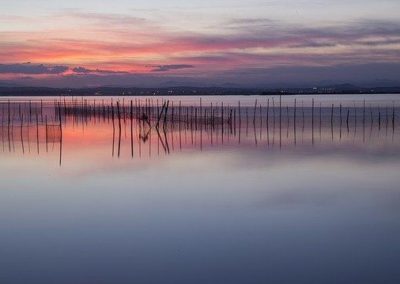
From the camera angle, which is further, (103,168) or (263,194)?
(103,168)

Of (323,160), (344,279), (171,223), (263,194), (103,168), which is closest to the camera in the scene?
(344,279)

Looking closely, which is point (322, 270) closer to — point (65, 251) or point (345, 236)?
point (345, 236)

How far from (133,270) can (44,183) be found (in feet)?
20.8

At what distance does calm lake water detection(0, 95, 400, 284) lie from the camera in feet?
20.0

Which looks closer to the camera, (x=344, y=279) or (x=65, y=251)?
(x=344, y=279)

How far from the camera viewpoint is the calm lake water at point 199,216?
6.09m

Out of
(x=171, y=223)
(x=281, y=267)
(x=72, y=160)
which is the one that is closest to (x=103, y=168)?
(x=72, y=160)

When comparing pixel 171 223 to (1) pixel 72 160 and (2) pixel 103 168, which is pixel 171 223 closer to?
(2) pixel 103 168

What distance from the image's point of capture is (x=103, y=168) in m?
14.1

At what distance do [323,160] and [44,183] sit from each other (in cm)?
714

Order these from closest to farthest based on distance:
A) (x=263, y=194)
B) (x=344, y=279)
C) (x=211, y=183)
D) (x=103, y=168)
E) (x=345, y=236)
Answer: (x=344, y=279), (x=345, y=236), (x=263, y=194), (x=211, y=183), (x=103, y=168)

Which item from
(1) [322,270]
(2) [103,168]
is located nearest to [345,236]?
(1) [322,270]

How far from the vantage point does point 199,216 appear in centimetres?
862

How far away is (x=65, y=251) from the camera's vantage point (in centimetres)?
670
